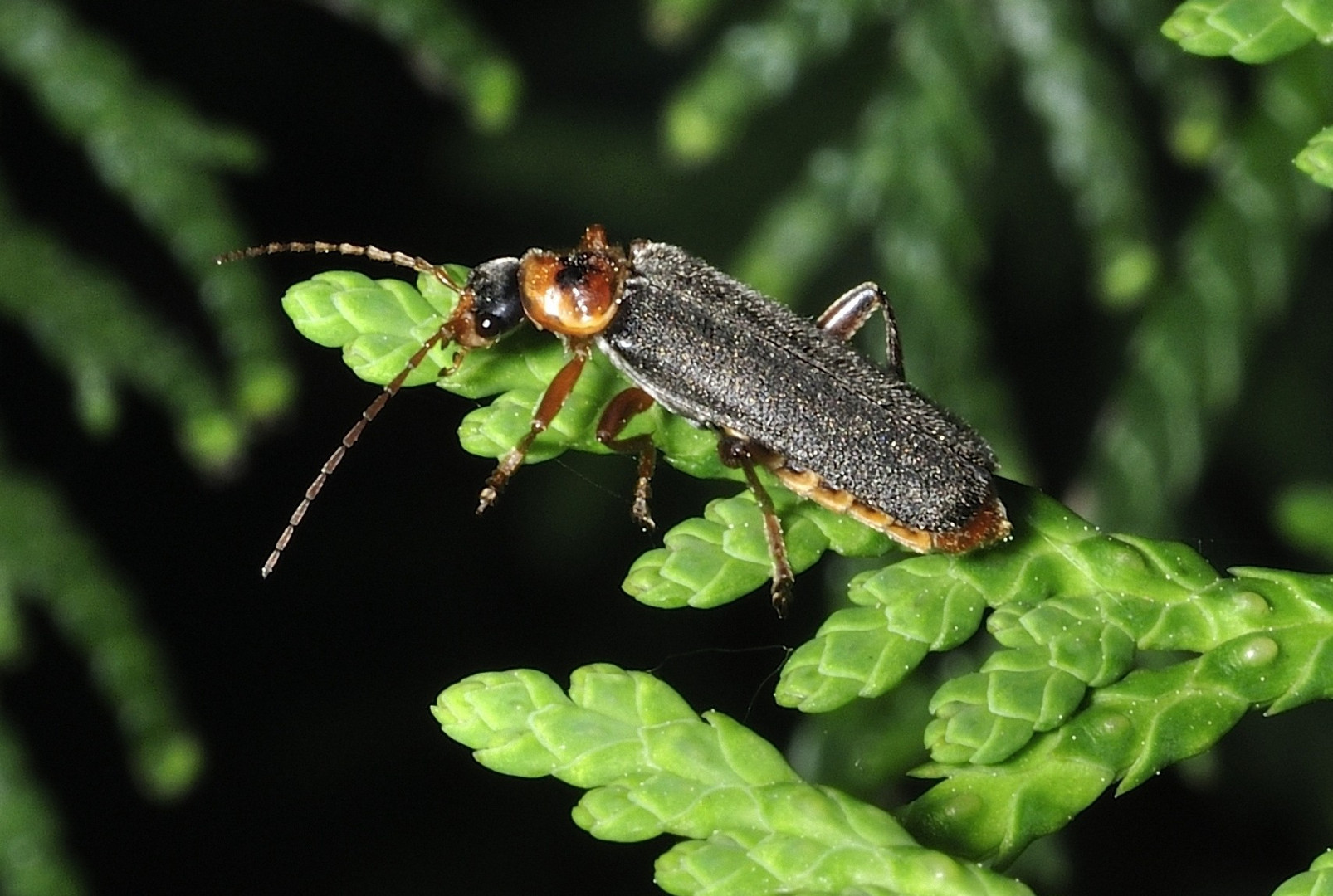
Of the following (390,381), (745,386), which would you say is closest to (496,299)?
(390,381)

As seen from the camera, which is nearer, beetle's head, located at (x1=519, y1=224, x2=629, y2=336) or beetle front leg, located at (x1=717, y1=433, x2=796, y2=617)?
beetle front leg, located at (x1=717, y1=433, x2=796, y2=617)

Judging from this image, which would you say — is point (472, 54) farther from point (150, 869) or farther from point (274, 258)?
point (150, 869)

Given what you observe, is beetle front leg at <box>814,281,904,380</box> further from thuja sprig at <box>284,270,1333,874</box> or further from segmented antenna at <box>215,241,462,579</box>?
segmented antenna at <box>215,241,462,579</box>

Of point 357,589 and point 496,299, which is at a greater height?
point 496,299

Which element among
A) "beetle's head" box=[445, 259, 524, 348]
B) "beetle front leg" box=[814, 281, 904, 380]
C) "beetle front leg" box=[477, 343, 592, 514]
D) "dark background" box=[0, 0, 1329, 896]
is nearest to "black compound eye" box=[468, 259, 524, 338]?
"beetle's head" box=[445, 259, 524, 348]

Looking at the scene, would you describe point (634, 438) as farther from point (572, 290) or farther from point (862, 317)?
point (862, 317)

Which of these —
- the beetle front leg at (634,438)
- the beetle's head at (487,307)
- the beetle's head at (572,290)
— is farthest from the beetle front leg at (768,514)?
the beetle's head at (487,307)

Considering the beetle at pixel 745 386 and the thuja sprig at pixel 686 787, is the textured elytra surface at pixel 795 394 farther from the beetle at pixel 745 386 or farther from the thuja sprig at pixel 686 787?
the thuja sprig at pixel 686 787
